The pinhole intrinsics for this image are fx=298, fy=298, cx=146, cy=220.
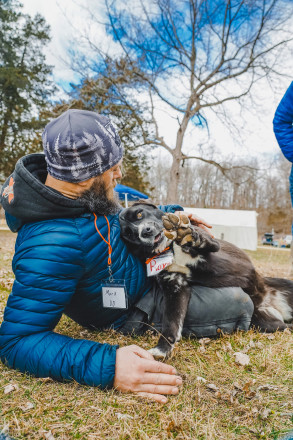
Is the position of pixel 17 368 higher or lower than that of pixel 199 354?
higher

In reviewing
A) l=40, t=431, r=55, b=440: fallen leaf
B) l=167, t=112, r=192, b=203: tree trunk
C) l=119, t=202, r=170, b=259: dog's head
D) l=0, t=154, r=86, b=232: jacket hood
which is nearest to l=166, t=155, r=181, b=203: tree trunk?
l=167, t=112, r=192, b=203: tree trunk

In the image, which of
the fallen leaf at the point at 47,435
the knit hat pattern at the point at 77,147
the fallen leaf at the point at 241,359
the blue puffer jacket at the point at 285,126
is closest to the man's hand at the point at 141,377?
the fallen leaf at the point at 47,435

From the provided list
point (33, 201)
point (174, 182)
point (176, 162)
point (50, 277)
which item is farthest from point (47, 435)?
point (176, 162)

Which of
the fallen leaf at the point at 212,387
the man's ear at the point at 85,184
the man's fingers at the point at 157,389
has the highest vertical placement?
the man's ear at the point at 85,184

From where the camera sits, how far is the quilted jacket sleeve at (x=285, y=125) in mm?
3277

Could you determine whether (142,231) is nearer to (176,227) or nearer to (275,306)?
(176,227)

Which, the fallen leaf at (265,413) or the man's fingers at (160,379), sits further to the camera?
the man's fingers at (160,379)

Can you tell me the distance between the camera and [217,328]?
2.35m

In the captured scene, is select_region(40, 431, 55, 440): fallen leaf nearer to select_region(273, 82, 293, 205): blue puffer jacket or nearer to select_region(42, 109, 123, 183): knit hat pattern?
select_region(42, 109, 123, 183): knit hat pattern

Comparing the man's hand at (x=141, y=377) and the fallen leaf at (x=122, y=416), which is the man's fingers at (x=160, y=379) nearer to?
the man's hand at (x=141, y=377)

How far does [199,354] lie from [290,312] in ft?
4.02

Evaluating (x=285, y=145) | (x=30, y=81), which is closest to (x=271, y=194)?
(x=30, y=81)

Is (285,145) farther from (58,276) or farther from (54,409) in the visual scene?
(54,409)

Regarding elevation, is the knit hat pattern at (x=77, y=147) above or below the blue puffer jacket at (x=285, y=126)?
below
